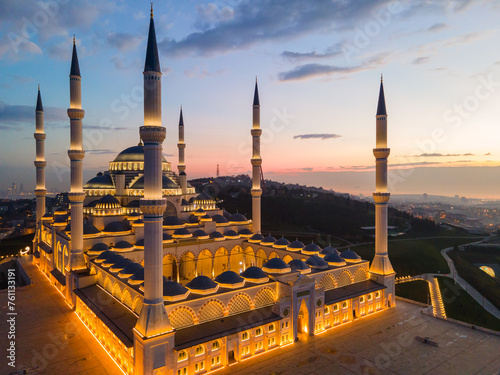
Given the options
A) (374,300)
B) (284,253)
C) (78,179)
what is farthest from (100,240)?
(374,300)

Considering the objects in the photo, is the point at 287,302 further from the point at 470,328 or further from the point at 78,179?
the point at 78,179

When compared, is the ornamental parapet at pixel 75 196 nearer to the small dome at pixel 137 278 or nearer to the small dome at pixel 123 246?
the small dome at pixel 123 246

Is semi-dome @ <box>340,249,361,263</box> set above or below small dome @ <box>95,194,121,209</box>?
below

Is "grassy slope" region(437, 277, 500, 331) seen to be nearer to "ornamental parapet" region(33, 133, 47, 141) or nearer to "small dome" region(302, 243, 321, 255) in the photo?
"small dome" region(302, 243, 321, 255)

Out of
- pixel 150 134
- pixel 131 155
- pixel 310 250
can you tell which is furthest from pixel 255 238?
pixel 131 155

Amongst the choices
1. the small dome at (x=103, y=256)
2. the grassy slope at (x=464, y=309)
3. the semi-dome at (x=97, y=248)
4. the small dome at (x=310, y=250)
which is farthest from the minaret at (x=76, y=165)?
the grassy slope at (x=464, y=309)

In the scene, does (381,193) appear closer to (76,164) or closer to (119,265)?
(119,265)

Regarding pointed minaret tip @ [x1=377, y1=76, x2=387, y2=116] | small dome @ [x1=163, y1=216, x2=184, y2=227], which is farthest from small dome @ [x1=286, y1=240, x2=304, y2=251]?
pointed minaret tip @ [x1=377, y1=76, x2=387, y2=116]
